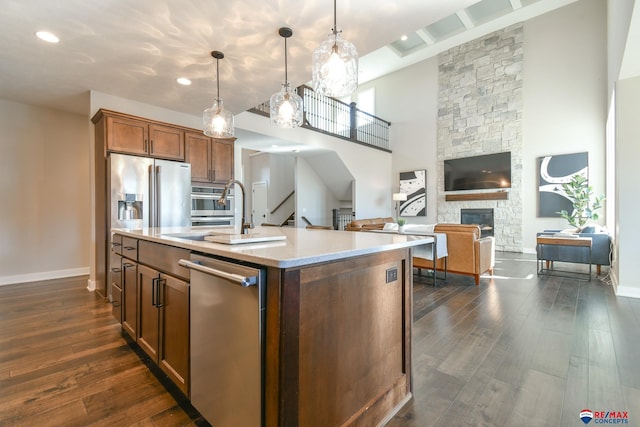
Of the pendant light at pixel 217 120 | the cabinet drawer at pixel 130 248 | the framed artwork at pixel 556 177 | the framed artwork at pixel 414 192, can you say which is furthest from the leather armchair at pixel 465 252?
the framed artwork at pixel 414 192

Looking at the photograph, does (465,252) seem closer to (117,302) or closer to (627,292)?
(627,292)

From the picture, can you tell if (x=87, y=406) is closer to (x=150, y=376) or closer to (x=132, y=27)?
(x=150, y=376)

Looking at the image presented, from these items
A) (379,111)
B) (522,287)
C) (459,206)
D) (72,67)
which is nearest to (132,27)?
(72,67)

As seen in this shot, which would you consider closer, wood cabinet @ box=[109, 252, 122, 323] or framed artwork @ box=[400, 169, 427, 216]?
wood cabinet @ box=[109, 252, 122, 323]

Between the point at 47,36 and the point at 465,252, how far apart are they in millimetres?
5100

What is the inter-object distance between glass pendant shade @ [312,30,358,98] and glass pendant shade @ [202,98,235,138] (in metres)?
1.28

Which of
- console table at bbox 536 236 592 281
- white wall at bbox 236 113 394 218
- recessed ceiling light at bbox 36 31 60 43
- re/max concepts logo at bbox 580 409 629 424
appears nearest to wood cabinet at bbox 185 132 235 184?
white wall at bbox 236 113 394 218

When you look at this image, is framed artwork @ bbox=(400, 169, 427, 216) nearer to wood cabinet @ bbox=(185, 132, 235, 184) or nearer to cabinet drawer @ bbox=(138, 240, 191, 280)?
wood cabinet @ bbox=(185, 132, 235, 184)

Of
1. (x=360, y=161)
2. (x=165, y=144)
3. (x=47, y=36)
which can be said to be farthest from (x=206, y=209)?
(x=360, y=161)

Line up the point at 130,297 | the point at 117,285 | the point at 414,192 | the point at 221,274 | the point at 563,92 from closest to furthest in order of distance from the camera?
1. the point at 221,274
2. the point at 130,297
3. the point at 117,285
4. the point at 563,92
5. the point at 414,192

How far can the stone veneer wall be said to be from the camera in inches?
281

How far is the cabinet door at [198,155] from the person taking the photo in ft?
13.7

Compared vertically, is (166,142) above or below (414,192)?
above

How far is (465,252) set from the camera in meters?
4.04
